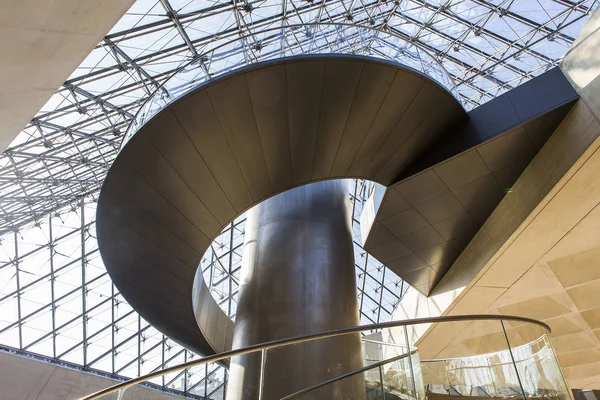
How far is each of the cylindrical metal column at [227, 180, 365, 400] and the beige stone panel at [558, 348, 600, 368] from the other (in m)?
14.4

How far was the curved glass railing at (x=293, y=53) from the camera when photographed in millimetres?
9008

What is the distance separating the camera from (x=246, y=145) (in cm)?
965

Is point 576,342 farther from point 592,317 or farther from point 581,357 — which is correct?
point 592,317

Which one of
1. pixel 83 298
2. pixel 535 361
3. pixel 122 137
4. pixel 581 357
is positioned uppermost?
pixel 122 137

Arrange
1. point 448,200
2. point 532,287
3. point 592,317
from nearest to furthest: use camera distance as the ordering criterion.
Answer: point 448,200, point 532,287, point 592,317

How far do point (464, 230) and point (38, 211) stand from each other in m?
28.9

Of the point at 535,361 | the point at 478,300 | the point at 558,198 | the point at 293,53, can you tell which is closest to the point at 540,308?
the point at 478,300

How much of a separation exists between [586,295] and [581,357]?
23.3 ft

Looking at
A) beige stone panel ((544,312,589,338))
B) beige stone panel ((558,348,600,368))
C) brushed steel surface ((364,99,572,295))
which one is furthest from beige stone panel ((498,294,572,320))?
beige stone panel ((558,348,600,368))

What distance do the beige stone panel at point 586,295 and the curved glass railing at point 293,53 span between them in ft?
30.9

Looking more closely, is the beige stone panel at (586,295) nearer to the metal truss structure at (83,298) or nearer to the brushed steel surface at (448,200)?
the brushed steel surface at (448,200)

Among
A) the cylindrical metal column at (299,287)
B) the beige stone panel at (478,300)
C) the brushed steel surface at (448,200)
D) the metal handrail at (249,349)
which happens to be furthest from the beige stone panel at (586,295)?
the metal handrail at (249,349)

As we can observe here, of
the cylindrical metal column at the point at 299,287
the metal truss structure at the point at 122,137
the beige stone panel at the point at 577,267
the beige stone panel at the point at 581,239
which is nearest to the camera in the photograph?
the cylindrical metal column at the point at 299,287

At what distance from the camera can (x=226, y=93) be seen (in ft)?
28.1
